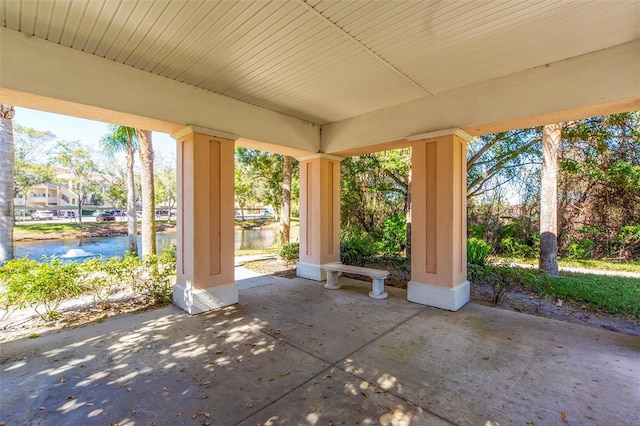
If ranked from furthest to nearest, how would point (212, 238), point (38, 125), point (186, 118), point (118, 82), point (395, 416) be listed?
point (38, 125)
point (212, 238)
point (186, 118)
point (118, 82)
point (395, 416)

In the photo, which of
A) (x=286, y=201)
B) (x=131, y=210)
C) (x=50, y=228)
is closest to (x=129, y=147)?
(x=131, y=210)

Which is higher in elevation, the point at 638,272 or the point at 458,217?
the point at 458,217

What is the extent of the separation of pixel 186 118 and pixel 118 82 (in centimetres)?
80

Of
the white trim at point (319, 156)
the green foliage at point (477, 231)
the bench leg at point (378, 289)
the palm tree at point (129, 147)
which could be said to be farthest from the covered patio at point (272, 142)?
the green foliage at point (477, 231)

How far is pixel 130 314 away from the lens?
380cm

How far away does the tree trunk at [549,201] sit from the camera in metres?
5.99

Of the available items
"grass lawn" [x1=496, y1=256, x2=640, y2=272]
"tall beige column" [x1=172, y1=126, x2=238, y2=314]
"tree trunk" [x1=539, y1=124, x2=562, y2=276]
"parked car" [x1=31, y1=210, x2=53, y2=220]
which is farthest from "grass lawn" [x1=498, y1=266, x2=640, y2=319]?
"parked car" [x1=31, y1=210, x2=53, y2=220]

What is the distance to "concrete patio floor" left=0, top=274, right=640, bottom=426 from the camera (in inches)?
75.1

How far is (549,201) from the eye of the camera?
6.19 m

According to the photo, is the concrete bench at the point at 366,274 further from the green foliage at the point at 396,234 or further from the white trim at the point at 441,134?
the green foliage at the point at 396,234

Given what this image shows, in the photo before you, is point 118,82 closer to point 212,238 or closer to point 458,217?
point 212,238

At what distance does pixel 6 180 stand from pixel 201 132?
391 centimetres

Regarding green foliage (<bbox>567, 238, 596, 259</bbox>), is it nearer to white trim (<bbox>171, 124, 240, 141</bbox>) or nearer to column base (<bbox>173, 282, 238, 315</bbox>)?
column base (<bbox>173, 282, 238, 315</bbox>)

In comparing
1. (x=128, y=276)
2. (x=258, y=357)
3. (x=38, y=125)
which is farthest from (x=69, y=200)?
(x=258, y=357)
